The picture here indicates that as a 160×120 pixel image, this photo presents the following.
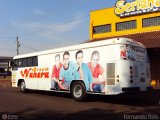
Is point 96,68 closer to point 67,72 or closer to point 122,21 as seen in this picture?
point 67,72

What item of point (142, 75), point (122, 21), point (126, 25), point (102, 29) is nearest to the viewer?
point (142, 75)

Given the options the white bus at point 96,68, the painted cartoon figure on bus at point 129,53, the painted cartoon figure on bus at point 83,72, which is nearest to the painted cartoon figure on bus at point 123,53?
the white bus at point 96,68

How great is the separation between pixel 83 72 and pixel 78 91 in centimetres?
105

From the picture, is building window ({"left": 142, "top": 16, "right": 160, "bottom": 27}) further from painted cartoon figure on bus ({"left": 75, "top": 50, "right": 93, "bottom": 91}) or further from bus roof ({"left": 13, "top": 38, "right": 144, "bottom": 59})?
painted cartoon figure on bus ({"left": 75, "top": 50, "right": 93, "bottom": 91})

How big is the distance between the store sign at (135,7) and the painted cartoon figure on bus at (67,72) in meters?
12.9

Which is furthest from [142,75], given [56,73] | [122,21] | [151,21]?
[122,21]

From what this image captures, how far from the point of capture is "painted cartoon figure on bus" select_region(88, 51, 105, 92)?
552 inches

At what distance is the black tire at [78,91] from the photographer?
15.0m

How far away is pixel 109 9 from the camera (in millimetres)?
30281

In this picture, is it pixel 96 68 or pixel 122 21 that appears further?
pixel 122 21

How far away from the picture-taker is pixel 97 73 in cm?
1430

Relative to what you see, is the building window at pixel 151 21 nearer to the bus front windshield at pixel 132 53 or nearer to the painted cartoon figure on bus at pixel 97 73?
the bus front windshield at pixel 132 53

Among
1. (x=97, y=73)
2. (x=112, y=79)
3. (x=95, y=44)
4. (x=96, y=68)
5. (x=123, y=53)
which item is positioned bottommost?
(x=112, y=79)

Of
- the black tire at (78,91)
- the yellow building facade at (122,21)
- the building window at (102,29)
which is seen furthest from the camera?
the building window at (102,29)
